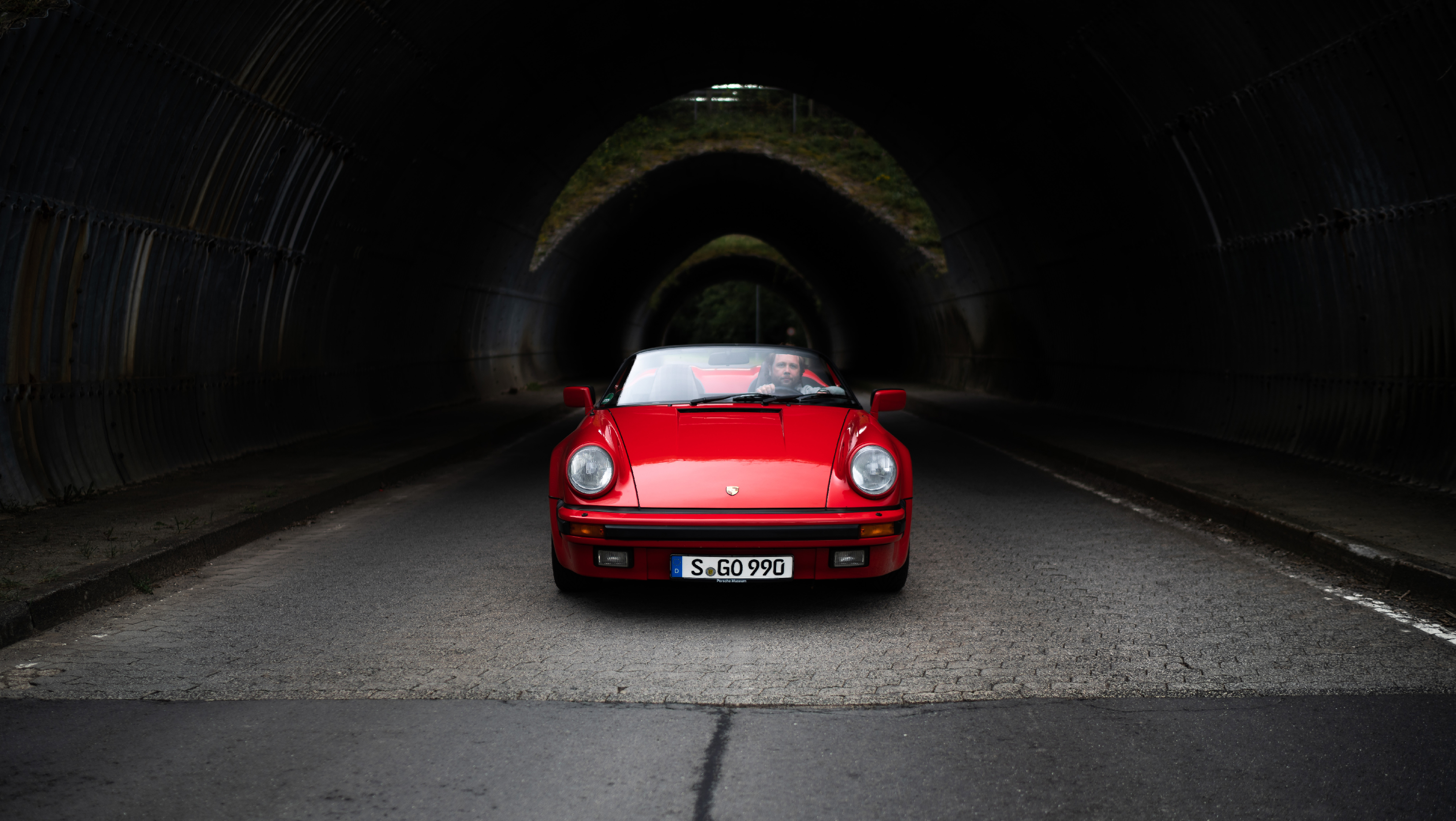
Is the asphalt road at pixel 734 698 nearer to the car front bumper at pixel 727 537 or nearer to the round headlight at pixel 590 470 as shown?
the car front bumper at pixel 727 537

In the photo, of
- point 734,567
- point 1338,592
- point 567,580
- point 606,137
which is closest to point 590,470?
point 567,580

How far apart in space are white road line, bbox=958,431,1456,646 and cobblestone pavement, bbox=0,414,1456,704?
3.0 inches

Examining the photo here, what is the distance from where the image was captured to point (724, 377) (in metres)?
7.14

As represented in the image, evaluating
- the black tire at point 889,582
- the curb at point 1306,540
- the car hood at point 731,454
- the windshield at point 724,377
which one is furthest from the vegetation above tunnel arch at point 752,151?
the black tire at point 889,582

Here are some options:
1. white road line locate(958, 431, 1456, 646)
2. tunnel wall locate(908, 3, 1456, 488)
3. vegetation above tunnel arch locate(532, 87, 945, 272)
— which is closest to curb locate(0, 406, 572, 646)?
white road line locate(958, 431, 1456, 646)

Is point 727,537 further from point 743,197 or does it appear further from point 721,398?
point 743,197

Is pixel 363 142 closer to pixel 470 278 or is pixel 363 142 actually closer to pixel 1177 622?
pixel 470 278

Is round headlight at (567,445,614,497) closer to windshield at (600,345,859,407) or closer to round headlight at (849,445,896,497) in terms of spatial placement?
windshield at (600,345,859,407)

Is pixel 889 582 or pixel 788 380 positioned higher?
pixel 788 380

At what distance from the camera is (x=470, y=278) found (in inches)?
787

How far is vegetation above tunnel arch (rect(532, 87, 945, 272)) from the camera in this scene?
26.5 m

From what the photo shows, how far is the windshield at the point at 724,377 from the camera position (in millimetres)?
6770


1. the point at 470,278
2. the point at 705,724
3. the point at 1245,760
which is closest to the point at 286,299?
the point at 470,278

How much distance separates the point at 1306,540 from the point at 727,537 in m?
3.90
